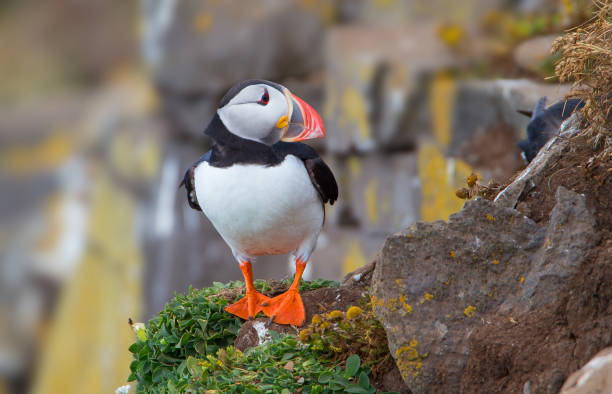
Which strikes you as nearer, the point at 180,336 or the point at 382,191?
the point at 180,336

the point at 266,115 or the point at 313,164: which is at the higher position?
the point at 266,115

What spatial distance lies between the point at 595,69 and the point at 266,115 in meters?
1.00

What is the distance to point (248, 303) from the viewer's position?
2.68m

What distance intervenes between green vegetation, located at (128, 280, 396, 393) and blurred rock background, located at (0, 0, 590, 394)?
2001 millimetres

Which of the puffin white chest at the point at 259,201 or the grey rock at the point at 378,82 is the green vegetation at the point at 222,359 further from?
the grey rock at the point at 378,82

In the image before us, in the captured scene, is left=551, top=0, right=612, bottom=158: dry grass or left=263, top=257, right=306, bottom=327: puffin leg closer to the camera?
left=551, top=0, right=612, bottom=158: dry grass

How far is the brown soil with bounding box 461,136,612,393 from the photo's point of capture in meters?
1.90

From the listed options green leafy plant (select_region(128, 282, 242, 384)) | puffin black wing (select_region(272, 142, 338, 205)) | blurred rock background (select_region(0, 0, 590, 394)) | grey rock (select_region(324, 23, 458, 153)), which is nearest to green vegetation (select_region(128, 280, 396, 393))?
green leafy plant (select_region(128, 282, 242, 384))

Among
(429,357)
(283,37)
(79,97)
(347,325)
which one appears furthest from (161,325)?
(79,97)

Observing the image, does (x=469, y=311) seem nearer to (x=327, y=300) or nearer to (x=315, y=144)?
(x=327, y=300)

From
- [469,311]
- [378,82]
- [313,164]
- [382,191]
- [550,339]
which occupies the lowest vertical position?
[550,339]

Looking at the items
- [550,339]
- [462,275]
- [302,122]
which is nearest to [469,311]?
[462,275]

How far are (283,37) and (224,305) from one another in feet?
13.6

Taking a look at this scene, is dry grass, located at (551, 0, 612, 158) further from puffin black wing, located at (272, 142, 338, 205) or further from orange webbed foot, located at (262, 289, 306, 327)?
orange webbed foot, located at (262, 289, 306, 327)
